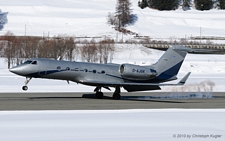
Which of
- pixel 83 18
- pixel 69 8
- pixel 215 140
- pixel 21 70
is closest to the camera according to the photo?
pixel 215 140

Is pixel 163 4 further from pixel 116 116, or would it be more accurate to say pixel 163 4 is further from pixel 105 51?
pixel 116 116

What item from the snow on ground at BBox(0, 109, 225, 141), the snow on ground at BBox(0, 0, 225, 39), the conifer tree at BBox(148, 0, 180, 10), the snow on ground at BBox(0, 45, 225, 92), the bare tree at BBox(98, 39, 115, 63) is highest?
the conifer tree at BBox(148, 0, 180, 10)

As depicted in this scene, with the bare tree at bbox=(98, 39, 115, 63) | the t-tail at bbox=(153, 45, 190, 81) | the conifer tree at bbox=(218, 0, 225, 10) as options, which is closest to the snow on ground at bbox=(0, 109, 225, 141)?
the t-tail at bbox=(153, 45, 190, 81)

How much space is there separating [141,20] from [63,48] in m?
51.1

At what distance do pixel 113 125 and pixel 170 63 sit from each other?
14.2 meters

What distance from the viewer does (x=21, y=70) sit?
2881cm

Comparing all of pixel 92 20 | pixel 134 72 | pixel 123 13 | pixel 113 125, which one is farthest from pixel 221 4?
pixel 113 125

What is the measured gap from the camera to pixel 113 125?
18.2 m

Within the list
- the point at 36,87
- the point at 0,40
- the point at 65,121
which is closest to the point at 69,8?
the point at 0,40

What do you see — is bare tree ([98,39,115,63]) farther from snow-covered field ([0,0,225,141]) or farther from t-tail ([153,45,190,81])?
t-tail ([153,45,190,81])

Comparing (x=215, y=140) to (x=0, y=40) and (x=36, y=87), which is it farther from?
(x=0, y=40)

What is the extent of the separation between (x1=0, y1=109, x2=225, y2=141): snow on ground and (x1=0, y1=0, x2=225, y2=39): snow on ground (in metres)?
84.0

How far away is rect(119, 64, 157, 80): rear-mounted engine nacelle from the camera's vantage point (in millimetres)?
30578

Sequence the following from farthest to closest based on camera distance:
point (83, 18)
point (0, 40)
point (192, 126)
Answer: point (83, 18) < point (0, 40) < point (192, 126)
